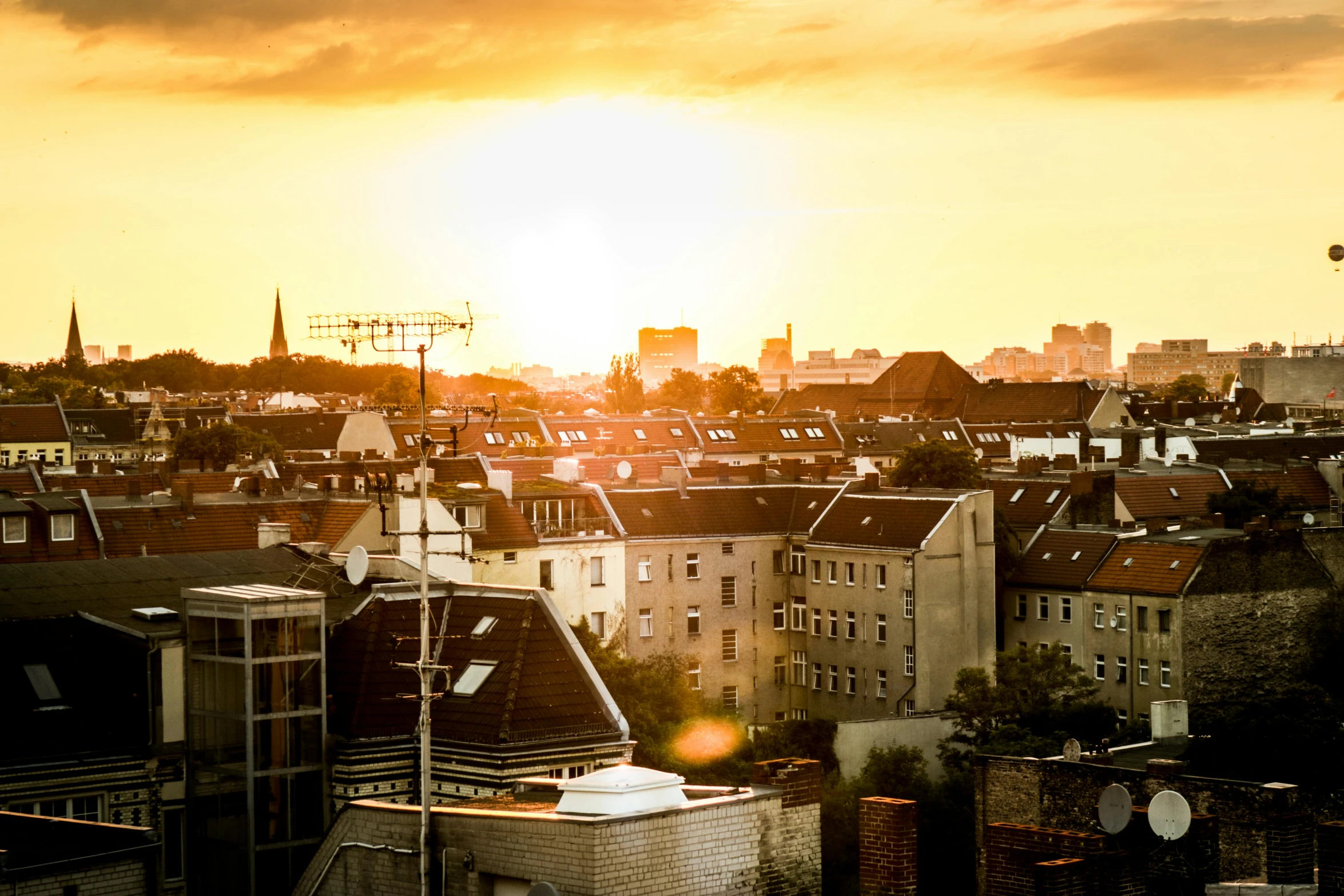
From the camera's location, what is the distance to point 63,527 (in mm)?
54469

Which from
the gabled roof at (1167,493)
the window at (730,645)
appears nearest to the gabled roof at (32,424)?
the window at (730,645)

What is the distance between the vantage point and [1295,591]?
62469 mm

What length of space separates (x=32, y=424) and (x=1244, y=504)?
88156mm

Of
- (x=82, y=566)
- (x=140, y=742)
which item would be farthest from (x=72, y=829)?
(x=82, y=566)

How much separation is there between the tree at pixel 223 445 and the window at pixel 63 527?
48.1 m

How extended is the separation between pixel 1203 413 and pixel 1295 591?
10006cm

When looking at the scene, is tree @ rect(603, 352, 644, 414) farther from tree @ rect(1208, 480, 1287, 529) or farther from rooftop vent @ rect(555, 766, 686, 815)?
rooftop vent @ rect(555, 766, 686, 815)

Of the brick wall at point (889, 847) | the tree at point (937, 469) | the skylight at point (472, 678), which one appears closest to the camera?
the brick wall at point (889, 847)

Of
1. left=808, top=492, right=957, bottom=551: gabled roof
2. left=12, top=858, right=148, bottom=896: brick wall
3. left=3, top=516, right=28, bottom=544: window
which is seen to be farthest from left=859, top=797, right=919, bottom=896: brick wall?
left=808, top=492, right=957, bottom=551: gabled roof

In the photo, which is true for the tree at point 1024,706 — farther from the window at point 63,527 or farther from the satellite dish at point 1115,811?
the window at point 63,527

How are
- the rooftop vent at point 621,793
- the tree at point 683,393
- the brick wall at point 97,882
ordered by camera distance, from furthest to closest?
the tree at point 683,393
the brick wall at point 97,882
the rooftop vent at point 621,793

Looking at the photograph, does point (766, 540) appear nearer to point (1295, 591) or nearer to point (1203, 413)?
point (1295, 591)

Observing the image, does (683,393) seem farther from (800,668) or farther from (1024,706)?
(1024,706)

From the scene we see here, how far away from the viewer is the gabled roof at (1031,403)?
153 meters
